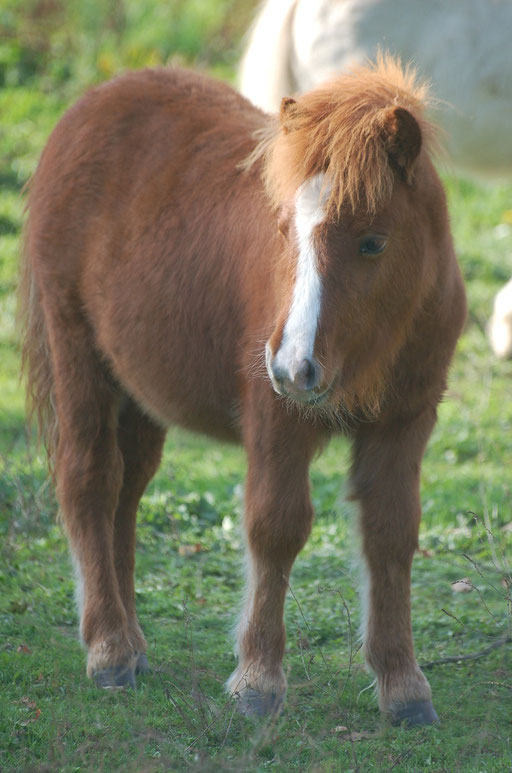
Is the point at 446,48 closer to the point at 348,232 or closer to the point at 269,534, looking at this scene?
the point at 348,232

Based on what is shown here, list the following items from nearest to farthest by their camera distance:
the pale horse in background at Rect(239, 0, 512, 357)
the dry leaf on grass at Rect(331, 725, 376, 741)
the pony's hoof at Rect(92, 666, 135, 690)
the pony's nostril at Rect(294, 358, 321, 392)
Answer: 1. the pony's nostril at Rect(294, 358, 321, 392)
2. the dry leaf on grass at Rect(331, 725, 376, 741)
3. the pony's hoof at Rect(92, 666, 135, 690)
4. the pale horse in background at Rect(239, 0, 512, 357)

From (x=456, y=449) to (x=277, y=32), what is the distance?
3221mm

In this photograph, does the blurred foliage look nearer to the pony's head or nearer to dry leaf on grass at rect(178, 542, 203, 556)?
dry leaf on grass at rect(178, 542, 203, 556)

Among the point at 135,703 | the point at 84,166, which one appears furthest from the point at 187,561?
the point at 84,166

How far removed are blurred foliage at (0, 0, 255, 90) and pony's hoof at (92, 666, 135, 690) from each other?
33.0 feet

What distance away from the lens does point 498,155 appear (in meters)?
7.12

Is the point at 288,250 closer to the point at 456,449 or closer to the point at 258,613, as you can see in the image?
the point at 258,613

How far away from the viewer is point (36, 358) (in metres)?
4.55

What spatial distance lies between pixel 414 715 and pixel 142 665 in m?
1.13

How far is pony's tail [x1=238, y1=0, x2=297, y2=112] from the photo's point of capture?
7219 millimetres

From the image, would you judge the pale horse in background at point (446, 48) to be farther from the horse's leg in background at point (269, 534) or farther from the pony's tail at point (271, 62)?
the horse's leg in background at point (269, 534)

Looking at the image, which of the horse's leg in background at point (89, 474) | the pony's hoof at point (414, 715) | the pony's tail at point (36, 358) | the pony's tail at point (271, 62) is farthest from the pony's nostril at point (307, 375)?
the pony's tail at point (271, 62)

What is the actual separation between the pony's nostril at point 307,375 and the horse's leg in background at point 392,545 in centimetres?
74

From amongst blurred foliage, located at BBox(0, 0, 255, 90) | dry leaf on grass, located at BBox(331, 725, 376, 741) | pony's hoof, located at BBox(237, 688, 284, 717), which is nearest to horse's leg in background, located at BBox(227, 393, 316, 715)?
pony's hoof, located at BBox(237, 688, 284, 717)
